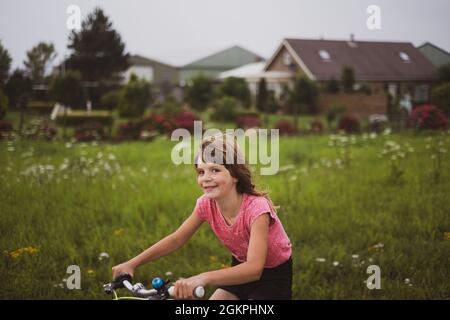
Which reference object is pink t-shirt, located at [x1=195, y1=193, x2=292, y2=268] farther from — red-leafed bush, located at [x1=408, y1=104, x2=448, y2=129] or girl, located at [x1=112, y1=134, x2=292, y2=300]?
red-leafed bush, located at [x1=408, y1=104, x2=448, y2=129]

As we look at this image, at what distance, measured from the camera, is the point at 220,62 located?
193 inches

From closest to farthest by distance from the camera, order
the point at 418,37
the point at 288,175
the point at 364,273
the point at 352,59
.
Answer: the point at 364,273
the point at 418,37
the point at 352,59
the point at 288,175

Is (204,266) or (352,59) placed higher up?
(352,59)

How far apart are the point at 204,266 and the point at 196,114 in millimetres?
3857

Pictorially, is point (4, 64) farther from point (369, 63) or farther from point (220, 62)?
point (369, 63)

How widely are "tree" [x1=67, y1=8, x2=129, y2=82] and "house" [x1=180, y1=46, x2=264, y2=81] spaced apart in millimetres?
563

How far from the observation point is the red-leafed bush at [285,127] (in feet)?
23.1

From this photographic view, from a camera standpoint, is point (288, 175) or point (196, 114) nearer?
point (288, 175)

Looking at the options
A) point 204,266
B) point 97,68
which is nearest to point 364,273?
point 204,266

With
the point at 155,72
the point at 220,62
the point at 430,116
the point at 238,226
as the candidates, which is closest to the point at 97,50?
the point at 155,72
